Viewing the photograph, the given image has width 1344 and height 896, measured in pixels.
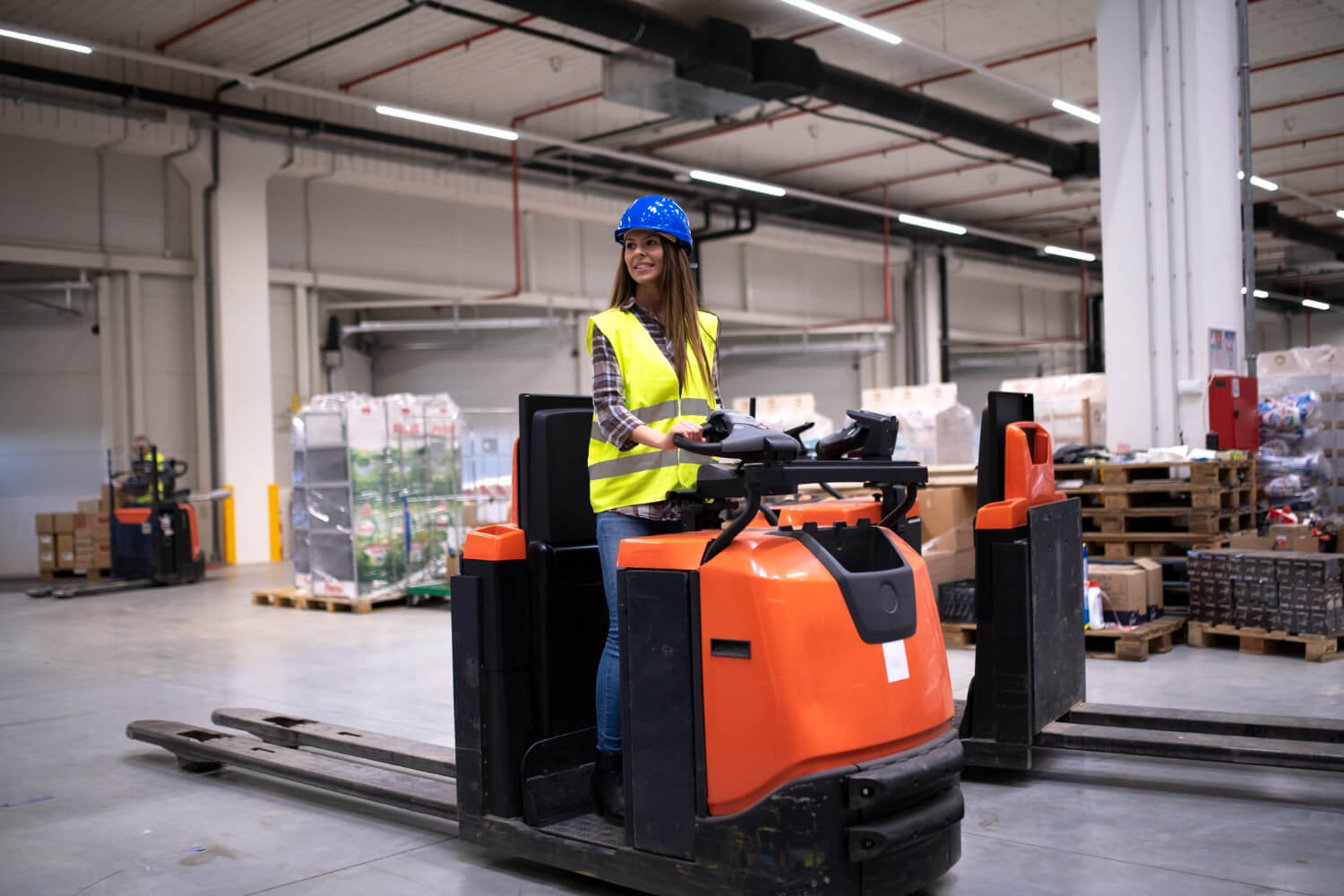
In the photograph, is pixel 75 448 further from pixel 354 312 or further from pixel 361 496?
pixel 361 496

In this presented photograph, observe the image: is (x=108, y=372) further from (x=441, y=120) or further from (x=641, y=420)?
(x=641, y=420)

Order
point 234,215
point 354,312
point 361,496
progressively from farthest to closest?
point 354,312 < point 234,215 < point 361,496

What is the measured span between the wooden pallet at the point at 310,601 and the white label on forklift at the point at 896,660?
8334mm

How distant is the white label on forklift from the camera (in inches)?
105

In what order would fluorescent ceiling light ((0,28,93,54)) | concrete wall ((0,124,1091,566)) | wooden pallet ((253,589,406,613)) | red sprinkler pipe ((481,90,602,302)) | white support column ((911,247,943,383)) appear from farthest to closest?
white support column ((911,247,943,383)) → concrete wall ((0,124,1091,566)) → red sprinkler pipe ((481,90,602,302)) → wooden pallet ((253,589,406,613)) → fluorescent ceiling light ((0,28,93,54))

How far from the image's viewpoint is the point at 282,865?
348cm

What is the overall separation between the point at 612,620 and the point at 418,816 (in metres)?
1.43

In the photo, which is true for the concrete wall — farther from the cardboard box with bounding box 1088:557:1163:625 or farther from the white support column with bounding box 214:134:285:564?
the cardboard box with bounding box 1088:557:1163:625

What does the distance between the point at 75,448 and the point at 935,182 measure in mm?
14081

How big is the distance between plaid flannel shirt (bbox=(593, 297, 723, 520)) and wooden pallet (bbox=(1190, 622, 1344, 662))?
4.68 meters

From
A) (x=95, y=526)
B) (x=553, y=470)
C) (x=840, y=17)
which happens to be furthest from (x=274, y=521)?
(x=553, y=470)

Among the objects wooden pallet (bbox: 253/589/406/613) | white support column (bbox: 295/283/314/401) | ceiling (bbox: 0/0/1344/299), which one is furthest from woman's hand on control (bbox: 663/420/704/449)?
white support column (bbox: 295/283/314/401)

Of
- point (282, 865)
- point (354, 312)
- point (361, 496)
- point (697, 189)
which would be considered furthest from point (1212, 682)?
point (354, 312)

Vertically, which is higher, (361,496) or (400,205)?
(400,205)
